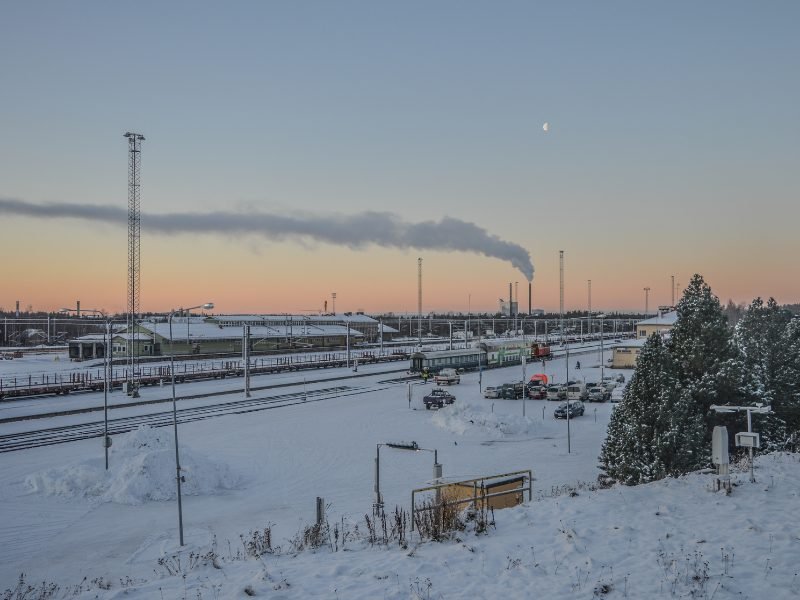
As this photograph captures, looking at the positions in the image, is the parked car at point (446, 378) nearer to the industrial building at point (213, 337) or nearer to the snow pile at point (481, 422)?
the industrial building at point (213, 337)

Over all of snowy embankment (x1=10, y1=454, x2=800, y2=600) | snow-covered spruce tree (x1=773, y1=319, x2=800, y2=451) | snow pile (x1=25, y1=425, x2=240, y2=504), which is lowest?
snow pile (x1=25, y1=425, x2=240, y2=504)

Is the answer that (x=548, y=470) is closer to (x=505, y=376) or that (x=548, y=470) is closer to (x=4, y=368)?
(x=505, y=376)

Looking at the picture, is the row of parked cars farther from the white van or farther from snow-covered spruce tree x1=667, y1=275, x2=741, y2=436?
snow-covered spruce tree x1=667, y1=275, x2=741, y2=436

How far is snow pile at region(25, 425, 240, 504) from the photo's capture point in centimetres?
2400

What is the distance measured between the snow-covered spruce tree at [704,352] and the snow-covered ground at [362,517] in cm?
266

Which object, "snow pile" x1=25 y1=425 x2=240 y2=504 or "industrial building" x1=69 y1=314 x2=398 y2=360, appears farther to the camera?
"industrial building" x1=69 y1=314 x2=398 y2=360

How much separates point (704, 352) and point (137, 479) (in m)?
21.8

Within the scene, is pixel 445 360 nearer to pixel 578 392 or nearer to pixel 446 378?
pixel 446 378

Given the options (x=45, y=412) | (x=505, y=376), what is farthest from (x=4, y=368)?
(x=505, y=376)

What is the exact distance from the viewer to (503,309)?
149m

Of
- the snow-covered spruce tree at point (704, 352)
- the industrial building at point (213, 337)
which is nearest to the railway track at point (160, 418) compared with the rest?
the industrial building at point (213, 337)

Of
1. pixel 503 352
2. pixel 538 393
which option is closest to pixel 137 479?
pixel 538 393

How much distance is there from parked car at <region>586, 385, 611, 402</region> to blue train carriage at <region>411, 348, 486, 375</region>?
1608 cm

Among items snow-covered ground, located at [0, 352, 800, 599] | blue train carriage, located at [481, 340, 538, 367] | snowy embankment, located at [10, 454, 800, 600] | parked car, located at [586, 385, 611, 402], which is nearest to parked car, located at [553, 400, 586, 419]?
snow-covered ground, located at [0, 352, 800, 599]
